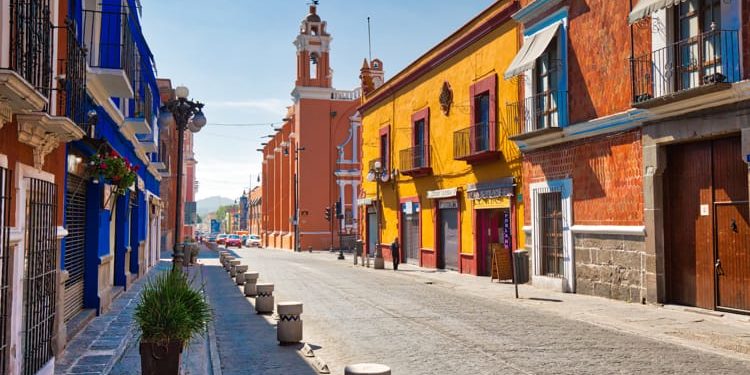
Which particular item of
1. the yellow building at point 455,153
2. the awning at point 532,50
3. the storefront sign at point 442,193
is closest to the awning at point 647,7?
the awning at point 532,50

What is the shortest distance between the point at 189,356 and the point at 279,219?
58331mm

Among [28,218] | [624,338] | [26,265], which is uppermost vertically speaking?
[28,218]

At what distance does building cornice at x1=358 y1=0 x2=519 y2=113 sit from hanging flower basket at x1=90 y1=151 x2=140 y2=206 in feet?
41.9

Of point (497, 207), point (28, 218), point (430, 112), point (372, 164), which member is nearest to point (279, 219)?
point (372, 164)

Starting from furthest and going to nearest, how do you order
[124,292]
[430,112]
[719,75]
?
[430,112] → [124,292] → [719,75]

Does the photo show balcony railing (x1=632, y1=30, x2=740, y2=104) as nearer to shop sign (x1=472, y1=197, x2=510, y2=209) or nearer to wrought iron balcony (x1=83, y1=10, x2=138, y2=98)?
shop sign (x1=472, y1=197, x2=510, y2=209)

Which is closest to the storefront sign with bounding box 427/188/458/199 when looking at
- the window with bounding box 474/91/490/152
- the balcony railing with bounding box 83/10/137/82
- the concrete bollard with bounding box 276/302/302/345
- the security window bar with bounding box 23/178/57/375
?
the window with bounding box 474/91/490/152

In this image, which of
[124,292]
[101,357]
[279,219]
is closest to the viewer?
[101,357]

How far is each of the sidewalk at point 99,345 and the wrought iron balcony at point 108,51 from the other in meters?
3.73

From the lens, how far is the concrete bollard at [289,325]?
1010cm

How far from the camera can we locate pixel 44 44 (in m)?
6.98

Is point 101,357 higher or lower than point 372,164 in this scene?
lower

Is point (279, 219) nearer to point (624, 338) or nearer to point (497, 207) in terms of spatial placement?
point (497, 207)

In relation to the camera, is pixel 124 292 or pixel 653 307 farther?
pixel 124 292
